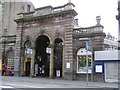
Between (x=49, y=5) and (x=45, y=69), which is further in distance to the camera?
(x=45, y=69)

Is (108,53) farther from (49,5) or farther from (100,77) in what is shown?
(49,5)

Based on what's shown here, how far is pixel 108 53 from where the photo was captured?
29031 mm

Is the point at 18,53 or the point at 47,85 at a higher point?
the point at 18,53

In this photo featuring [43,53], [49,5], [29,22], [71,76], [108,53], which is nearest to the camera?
[108,53]

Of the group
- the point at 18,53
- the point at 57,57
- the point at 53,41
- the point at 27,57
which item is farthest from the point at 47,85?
the point at 57,57

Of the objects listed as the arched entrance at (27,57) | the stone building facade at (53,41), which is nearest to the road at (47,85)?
the stone building facade at (53,41)

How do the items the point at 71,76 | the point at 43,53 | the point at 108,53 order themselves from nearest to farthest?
1. the point at 108,53
2. the point at 71,76
3. the point at 43,53

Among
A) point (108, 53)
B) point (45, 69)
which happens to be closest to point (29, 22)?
point (45, 69)

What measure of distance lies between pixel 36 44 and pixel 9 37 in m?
5.63

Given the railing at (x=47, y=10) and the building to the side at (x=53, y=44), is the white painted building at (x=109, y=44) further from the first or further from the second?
the railing at (x=47, y=10)

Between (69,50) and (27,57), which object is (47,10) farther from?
(27,57)

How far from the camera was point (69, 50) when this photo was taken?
105 ft

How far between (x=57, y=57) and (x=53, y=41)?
4663 millimetres

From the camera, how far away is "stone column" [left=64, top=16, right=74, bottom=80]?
31.8m
